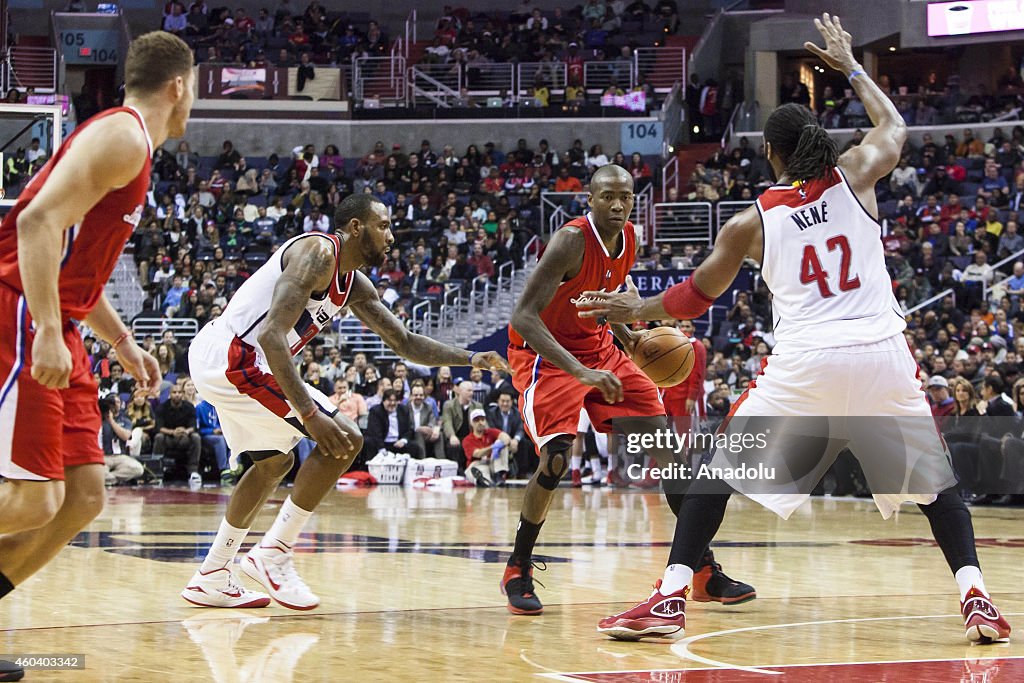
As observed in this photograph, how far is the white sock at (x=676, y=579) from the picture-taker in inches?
186

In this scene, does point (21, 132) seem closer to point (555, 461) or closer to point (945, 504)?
point (555, 461)

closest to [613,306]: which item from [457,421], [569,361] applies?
[569,361]

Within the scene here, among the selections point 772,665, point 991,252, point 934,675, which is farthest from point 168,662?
point 991,252

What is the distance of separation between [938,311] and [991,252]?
2.42 m

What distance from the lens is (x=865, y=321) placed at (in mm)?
4730

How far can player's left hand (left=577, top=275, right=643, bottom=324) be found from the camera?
192 inches

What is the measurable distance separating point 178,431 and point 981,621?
11485 millimetres

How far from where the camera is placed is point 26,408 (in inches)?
142

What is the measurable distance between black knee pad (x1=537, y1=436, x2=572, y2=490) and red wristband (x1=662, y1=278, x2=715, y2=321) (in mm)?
1046

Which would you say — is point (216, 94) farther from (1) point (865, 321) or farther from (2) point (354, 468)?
(1) point (865, 321)

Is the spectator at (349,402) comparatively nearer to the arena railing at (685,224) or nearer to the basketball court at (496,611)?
the basketball court at (496,611)

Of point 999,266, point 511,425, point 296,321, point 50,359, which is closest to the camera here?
point 50,359

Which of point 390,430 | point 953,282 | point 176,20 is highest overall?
point 176,20

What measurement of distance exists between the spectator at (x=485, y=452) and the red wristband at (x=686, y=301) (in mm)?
9775
